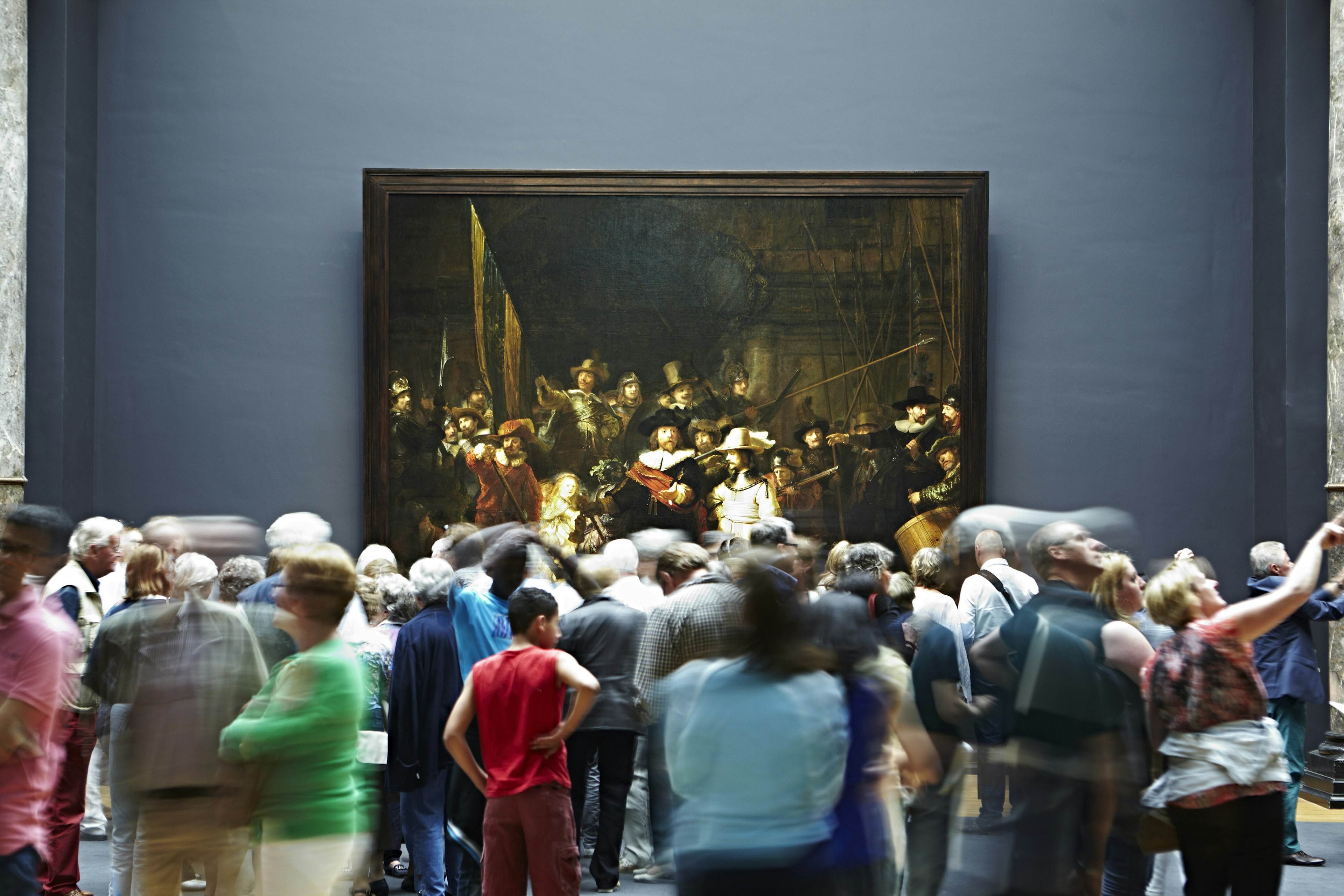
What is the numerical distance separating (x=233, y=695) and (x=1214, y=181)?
400 inches

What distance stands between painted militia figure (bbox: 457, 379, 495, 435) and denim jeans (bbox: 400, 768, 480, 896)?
507 cm

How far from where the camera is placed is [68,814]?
5.73 meters

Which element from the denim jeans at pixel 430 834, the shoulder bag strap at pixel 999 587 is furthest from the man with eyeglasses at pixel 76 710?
the shoulder bag strap at pixel 999 587

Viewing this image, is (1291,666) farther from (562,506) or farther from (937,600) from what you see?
(562,506)

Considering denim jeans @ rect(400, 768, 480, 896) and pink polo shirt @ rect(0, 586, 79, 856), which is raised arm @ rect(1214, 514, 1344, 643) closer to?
pink polo shirt @ rect(0, 586, 79, 856)

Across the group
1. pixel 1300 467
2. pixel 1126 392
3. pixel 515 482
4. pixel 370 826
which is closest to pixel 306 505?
pixel 515 482

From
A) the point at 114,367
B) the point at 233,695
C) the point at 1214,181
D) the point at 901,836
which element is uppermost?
the point at 1214,181

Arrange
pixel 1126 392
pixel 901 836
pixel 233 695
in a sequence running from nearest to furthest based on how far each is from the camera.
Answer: pixel 233 695 → pixel 901 836 → pixel 1126 392

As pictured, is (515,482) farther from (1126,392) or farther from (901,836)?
(901,836)

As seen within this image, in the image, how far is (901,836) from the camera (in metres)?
4.48

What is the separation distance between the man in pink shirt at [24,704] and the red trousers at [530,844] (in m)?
1.51

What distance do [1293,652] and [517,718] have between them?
468 cm

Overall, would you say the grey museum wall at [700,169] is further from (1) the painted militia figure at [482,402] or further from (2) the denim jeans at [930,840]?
(2) the denim jeans at [930,840]

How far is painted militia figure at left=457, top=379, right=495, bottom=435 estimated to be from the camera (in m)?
10.6
